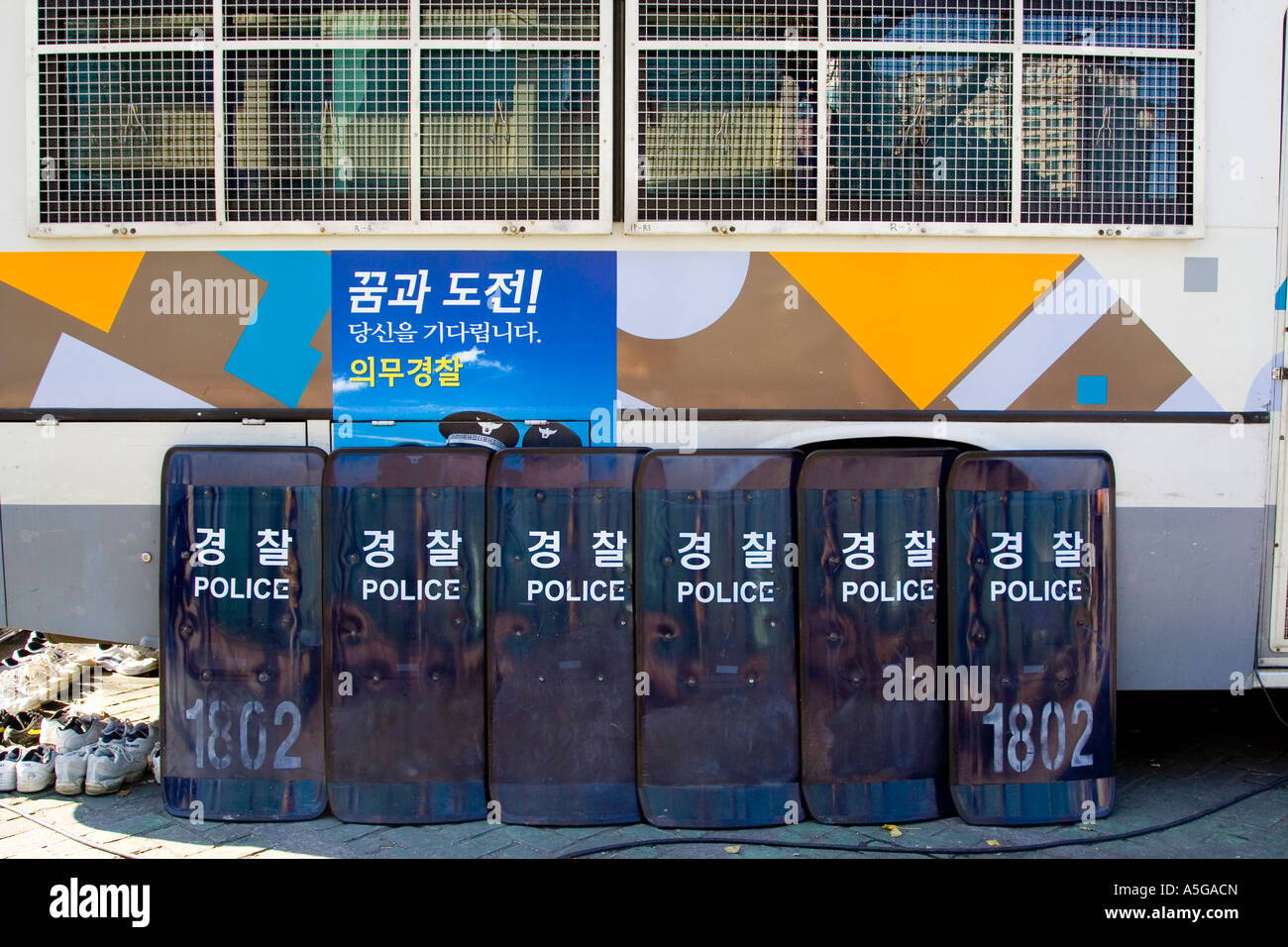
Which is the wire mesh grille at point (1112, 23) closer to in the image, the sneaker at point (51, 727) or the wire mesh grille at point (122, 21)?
the wire mesh grille at point (122, 21)

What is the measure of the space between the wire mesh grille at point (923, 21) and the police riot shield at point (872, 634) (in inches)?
75.1

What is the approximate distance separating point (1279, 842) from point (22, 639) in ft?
24.3

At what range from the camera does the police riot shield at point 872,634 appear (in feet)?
13.2

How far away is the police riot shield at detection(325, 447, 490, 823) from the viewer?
4020mm

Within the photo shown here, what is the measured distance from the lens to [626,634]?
4059mm

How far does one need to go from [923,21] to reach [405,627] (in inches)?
142

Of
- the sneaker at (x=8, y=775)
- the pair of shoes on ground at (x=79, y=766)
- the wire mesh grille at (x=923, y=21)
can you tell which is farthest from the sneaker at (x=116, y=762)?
the wire mesh grille at (x=923, y=21)

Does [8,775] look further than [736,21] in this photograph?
Yes

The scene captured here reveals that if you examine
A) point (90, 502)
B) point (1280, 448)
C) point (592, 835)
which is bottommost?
point (592, 835)

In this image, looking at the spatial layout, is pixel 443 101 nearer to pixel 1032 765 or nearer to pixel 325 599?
pixel 325 599

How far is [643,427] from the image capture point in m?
4.19

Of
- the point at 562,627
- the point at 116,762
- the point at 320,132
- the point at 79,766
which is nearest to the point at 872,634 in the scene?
the point at 562,627

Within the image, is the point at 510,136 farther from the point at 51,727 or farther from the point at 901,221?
the point at 51,727

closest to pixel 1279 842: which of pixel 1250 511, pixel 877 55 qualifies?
pixel 1250 511
